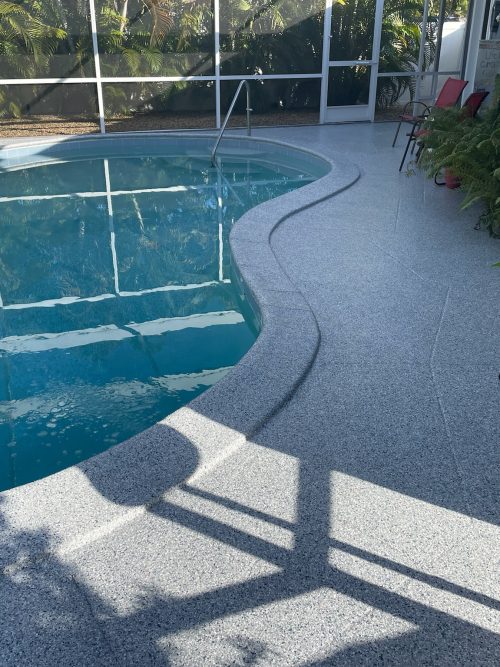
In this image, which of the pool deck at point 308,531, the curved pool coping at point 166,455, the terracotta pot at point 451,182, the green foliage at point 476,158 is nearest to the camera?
the pool deck at point 308,531

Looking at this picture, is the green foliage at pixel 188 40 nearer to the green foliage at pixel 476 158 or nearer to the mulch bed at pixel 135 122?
the mulch bed at pixel 135 122

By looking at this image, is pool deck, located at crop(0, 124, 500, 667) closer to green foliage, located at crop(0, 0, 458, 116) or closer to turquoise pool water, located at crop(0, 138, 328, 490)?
turquoise pool water, located at crop(0, 138, 328, 490)

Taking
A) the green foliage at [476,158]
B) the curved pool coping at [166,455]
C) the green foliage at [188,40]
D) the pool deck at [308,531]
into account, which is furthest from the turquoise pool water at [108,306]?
the green foliage at [188,40]


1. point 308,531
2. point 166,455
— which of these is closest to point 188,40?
point 166,455

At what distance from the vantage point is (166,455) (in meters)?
2.47

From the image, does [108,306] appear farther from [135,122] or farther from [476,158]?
[135,122]

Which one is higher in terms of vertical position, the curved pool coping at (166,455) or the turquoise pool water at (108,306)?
the curved pool coping at (166,455)

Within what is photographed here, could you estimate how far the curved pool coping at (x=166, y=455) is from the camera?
2100mm

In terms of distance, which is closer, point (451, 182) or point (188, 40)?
point (451, 182)

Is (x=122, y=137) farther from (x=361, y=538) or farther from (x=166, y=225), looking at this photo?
(x=361, y=538)

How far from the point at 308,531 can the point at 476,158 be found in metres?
4.15

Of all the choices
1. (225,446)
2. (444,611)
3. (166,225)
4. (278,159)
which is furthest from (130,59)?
(444,611)

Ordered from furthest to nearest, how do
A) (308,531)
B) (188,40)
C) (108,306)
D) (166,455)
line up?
(188,40) → (108,306) → (166,455) → (308,531)

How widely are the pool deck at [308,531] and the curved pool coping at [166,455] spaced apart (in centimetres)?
1
